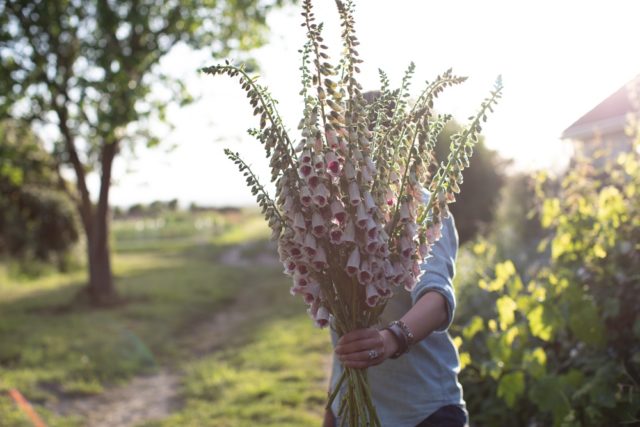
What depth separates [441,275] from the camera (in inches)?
84.8

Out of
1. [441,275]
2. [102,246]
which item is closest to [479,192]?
[102,246]

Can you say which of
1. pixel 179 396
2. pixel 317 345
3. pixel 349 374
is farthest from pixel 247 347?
pixel 349 374

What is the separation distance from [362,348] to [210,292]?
14.7 metres

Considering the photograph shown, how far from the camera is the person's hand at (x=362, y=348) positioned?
1849mm

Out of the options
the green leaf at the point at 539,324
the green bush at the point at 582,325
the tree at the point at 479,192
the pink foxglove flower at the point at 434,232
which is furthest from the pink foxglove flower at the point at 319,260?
the tree at the point at 479,192

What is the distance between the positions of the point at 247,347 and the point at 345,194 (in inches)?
348

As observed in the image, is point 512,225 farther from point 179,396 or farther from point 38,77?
→ point 38,77

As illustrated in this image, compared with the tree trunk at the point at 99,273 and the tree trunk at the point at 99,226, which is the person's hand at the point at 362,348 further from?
the tree trunk at the point at 99,273

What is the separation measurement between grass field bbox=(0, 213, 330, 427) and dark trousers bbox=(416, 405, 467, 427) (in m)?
4.24

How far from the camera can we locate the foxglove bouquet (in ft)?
5.80

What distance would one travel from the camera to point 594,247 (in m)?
4.17

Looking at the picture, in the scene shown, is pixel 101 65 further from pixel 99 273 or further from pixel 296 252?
pixel 296 252

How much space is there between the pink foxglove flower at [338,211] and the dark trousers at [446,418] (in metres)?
0.91

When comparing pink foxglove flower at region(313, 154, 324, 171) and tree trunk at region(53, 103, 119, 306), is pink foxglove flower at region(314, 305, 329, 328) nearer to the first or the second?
pink foxglove flower at region(313, 154, 324, 171)
